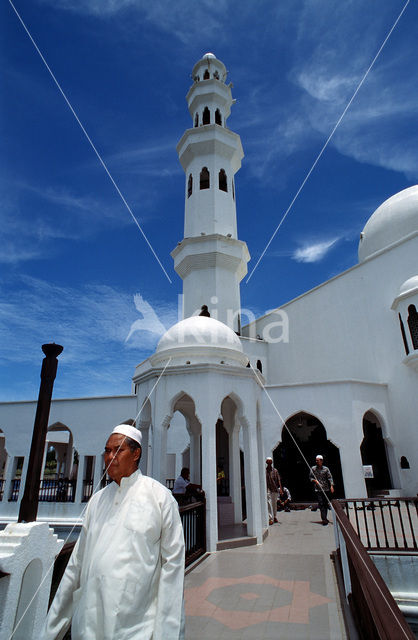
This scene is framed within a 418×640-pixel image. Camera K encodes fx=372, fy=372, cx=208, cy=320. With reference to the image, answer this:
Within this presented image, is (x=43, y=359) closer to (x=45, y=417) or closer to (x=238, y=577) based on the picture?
(x=45, y=417)

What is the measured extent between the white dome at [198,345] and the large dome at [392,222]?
11.6 metres

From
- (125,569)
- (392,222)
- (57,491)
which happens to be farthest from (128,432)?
(392,222)

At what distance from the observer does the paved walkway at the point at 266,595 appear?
3.73 metres

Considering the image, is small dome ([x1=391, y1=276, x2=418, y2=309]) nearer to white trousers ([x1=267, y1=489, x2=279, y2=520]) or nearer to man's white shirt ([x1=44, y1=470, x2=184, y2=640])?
white trousers ([x1=267, y1=489, x2=279, y2=520])

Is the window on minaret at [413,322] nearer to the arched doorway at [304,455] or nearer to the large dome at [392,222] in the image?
the large dome at [392,222]

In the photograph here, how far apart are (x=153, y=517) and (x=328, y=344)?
16.8m

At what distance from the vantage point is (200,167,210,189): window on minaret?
18719 mm

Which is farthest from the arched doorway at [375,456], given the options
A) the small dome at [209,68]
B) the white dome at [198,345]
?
the small dome at [209,68]

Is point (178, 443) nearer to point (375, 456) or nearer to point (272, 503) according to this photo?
point (272, 503)

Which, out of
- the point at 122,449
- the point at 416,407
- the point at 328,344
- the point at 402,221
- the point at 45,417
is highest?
the point at 402,221

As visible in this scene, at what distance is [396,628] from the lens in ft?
5.10

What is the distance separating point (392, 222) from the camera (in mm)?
17656

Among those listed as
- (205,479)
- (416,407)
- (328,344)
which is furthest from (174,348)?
(328,344)

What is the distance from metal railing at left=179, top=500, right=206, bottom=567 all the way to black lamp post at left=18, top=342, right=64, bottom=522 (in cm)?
283
